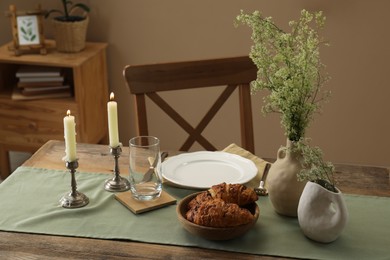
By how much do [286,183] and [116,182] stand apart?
459 mm

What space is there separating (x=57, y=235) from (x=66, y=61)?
1767 millimetres

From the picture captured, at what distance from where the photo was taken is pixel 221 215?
1.43 meters

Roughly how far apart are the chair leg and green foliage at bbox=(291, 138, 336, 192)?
226 centimetres

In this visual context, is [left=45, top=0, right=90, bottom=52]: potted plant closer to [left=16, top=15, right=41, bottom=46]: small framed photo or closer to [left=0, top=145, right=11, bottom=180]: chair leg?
[left=16, top=15, right=41, bottom=46]: small framed photo

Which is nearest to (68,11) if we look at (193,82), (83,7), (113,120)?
(83,7)

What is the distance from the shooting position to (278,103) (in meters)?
1.48

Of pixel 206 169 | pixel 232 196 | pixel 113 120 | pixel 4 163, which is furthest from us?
pixel 4 163

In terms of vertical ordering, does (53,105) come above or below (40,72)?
below

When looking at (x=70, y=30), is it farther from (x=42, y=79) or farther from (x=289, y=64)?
(x=289, y=64)

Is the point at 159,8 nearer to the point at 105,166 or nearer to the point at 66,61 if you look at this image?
the point at 66,61

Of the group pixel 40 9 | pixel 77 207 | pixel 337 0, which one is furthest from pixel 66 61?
pixel 77 207

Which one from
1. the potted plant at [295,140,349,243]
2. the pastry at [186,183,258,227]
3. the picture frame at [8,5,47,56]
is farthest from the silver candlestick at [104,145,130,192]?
the picture frame at [8,5,47,56]

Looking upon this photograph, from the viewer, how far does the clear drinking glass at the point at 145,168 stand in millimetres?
1605

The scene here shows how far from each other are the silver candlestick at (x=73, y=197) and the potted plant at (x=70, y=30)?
1697 mm
